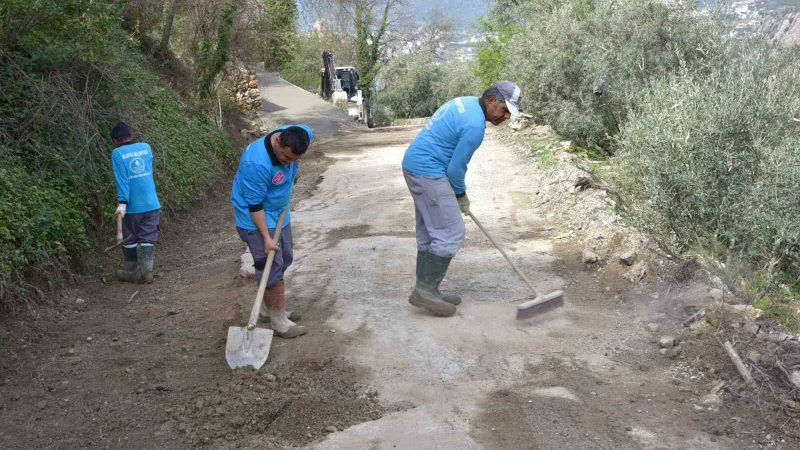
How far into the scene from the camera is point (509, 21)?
30.1 m

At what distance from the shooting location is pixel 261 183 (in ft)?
16.1

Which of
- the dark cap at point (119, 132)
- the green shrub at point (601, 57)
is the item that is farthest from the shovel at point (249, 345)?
the green shrub at point (601, 57)

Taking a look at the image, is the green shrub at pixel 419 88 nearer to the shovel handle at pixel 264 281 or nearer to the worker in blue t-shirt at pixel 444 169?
the worker in blue t-shirt at pixel 444 169

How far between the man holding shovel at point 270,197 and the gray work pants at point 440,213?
1018 millimetres

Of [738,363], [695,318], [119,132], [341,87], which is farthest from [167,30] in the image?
[341,87]

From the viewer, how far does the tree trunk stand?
43.1 ft

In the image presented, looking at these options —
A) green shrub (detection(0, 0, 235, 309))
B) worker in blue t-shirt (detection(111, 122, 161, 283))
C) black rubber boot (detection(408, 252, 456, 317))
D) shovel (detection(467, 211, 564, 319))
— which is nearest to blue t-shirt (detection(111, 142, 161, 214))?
worker in blue t-shirt (detection(111, 122, 161, 283))

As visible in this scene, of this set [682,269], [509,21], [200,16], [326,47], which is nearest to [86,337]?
[682,269]

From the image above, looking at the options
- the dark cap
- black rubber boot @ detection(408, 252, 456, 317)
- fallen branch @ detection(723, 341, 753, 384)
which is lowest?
fallen branch @ detection(723, 341, 753, 384)

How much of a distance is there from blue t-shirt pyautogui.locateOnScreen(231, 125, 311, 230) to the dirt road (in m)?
0.96

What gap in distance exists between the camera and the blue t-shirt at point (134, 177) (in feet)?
22.7

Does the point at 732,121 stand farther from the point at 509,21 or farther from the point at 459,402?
the point at 509,21

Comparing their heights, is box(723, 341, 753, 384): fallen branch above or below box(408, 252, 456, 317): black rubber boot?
below

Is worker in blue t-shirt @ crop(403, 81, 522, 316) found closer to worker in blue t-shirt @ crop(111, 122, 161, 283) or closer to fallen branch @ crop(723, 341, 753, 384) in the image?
fallen branch @ crop(723, 341, 753, 384)
